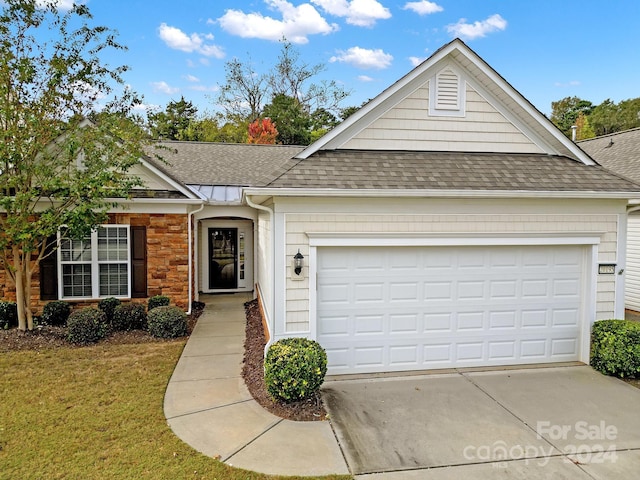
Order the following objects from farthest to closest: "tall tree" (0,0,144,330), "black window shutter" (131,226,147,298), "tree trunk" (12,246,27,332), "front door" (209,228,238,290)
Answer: "front door" (209,228,238,290)
"black window shutter" (131,226,147,298)
"tree trunk" (12,246,27,332)
"tall tree" (0,0,144,330)

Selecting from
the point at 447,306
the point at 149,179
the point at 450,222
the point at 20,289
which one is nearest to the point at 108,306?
the point at 20,289

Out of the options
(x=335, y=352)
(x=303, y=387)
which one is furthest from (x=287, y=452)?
(x=335, y=352)

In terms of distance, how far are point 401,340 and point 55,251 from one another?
8.69 m

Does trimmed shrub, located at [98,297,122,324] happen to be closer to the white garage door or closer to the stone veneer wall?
the stone veneer wall

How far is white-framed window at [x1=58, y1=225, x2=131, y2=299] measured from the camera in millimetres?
10688

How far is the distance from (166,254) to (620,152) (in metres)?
15.9

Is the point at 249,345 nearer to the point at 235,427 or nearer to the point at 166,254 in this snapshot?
the point at 235,427

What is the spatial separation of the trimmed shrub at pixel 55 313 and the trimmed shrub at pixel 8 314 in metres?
0.59

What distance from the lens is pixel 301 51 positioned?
37.6 m

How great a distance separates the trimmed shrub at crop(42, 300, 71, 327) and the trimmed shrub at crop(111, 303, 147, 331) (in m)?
1.30

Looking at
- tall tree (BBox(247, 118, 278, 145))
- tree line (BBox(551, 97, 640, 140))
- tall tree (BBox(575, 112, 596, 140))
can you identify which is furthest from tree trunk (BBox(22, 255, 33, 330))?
tall tree (BBox(575, 112, 596, 140))

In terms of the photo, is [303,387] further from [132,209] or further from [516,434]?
[132,209]

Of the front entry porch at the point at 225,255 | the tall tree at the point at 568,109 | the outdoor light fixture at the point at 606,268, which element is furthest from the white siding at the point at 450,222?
the tall tree at the point at 568,109

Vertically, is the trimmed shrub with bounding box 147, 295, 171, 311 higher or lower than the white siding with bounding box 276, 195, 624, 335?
lower
